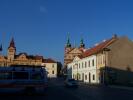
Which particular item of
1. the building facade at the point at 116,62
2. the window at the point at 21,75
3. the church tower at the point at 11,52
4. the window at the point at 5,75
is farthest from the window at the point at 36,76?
the church tower at the point at 11,52

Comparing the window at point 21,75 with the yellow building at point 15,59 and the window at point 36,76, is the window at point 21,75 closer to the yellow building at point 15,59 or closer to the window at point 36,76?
the window at point 36,76

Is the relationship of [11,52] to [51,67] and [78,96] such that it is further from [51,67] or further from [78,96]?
[78,96]

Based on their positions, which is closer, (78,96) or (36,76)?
(78,96)

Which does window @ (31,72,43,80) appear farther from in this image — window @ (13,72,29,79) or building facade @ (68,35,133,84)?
building facade @ (68,35,133,84)

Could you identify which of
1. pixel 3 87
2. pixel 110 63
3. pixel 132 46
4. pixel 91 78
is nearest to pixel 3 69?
pixel 3 87

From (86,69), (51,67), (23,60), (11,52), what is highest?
(11,52)

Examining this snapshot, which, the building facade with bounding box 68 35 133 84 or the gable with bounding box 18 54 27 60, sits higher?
the gable with bounding box 18 54 27 60

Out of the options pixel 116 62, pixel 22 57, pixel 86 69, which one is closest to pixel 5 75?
pixel 116 62

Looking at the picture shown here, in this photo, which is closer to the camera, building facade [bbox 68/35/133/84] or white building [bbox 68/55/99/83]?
building facade [bbox 68/35/133/84]

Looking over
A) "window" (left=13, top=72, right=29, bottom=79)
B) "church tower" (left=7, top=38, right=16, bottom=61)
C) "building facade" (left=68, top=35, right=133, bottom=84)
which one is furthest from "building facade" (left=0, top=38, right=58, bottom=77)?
"window" (left=13, top=72, right=29, bottom=79)

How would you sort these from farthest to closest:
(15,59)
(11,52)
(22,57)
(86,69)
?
(11,52)
(15,59)
(22,57)
(86,69)

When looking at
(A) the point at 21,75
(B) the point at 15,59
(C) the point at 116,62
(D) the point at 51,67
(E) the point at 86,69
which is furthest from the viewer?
(D) the point at 51,67

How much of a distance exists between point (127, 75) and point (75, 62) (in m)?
37.7

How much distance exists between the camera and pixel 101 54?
72500 millimetres
